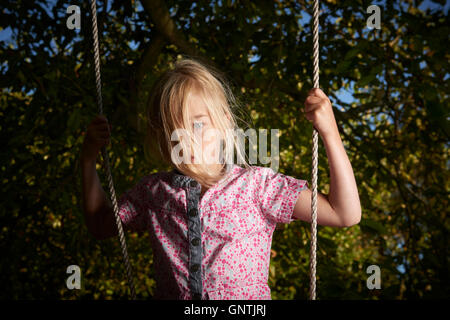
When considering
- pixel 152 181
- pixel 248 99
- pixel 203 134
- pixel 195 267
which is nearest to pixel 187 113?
pixel 203 134

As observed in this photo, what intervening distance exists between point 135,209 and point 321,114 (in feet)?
1.48

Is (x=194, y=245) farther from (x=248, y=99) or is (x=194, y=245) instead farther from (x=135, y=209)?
(x=248, y=99)

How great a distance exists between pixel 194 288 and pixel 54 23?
128 centimetres

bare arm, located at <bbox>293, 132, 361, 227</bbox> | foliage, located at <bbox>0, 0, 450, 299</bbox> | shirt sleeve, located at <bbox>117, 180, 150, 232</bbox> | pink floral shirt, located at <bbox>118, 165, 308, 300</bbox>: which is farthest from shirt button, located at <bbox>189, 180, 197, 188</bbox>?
foliage, located at <bbox>0, 0, 450, 299</bbox>

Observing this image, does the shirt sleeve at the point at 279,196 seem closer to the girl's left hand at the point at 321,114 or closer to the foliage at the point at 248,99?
the girl's left hand at the point at 321,114

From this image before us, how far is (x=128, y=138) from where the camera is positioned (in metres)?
1.76

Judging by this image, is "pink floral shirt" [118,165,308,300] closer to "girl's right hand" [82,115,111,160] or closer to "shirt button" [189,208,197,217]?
Result: "shirt button" [189,208,197,217]

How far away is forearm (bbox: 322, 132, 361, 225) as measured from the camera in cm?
70

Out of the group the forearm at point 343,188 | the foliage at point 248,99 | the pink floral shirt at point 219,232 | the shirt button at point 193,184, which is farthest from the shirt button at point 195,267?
the foliage at point 248,99

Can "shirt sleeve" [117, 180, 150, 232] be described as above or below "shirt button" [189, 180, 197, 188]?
below

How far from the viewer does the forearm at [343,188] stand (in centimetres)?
70

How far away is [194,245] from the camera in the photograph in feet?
2.43

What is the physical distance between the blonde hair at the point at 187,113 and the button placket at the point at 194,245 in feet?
0.17
